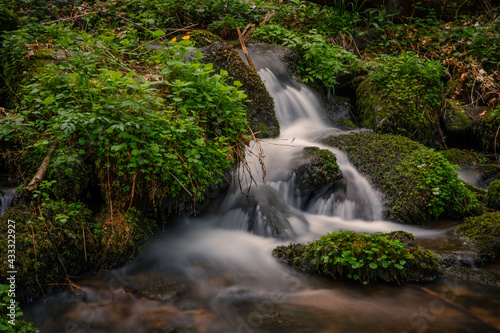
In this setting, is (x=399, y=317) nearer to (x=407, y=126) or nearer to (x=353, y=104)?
(x=407, y=126)

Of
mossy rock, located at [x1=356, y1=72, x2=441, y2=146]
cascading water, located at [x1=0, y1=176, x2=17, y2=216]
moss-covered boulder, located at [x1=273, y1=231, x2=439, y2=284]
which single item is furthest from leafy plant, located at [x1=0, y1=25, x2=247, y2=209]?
mossy rock, located at [x1=356, y1=72, x2=441, y2=146]

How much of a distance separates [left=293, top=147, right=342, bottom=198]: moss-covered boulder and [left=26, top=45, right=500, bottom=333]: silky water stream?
440mm

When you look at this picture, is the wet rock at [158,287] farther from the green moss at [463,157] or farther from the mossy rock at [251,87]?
the green moss at [463,157]

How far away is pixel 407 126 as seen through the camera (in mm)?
6859

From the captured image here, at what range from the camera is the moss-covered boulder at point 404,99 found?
22.6 ft

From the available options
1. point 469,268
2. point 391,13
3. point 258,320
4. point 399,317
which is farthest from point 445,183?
point 391,13

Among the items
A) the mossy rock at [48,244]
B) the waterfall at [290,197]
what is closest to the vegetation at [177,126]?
the mossy rock at [48,244]

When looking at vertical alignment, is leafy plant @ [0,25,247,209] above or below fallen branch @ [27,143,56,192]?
above

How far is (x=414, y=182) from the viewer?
16.9 ft

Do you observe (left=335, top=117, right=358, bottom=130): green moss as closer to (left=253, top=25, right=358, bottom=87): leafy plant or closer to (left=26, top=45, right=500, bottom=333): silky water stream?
(left=253, top=25, right=358, bottom=87): leafy plant

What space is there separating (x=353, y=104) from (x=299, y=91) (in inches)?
53.8

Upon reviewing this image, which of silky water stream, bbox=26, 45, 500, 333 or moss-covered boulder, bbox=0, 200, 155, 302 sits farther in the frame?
moss-covered boulder, bbox=0, 200, 155, 302

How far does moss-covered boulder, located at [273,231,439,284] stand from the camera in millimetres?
3443

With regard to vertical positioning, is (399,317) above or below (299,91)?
below
